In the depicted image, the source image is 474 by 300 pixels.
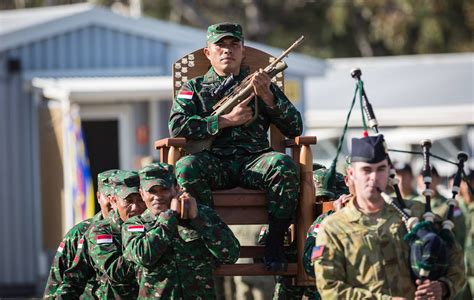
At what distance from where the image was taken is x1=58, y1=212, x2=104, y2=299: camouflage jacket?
8.94 metres

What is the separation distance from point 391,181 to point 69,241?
276 cm

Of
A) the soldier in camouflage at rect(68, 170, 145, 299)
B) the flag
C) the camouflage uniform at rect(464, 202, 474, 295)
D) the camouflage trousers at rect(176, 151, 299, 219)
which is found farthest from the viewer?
the flag

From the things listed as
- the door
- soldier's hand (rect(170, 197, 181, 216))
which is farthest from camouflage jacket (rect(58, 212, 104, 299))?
the door

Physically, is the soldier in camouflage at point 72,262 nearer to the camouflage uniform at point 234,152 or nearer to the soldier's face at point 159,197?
the camouflage uniform at point 234,152

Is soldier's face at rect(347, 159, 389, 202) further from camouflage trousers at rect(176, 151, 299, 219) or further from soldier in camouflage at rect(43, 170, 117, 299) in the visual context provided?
soldier in camouflage at rect(43, 170, 117, 299)

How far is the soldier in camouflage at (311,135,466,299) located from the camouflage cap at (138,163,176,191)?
4.17 ft

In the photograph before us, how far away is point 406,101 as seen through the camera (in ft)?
83.2

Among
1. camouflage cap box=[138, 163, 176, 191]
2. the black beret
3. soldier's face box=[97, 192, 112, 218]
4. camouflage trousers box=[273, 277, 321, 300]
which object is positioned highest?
→ the black beret

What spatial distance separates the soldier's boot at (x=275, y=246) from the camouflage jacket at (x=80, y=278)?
1199 mm

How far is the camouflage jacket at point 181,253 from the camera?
25.4 feet

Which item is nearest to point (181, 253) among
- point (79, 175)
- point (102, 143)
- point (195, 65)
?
point (195, 65)

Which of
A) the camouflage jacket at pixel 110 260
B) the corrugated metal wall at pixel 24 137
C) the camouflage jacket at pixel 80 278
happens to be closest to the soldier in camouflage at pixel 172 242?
the camouflage jacket at pixel 110 260

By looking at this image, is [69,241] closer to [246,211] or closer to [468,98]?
[246,211]

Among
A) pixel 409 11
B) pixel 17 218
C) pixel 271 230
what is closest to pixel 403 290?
pixel 271 230
